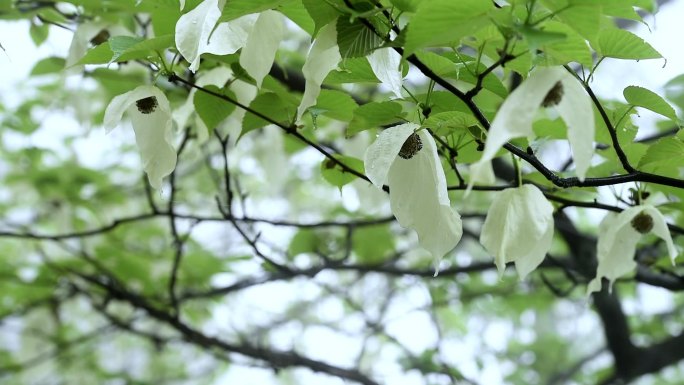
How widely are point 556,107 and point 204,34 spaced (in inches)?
11.4

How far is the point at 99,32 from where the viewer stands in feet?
3.44

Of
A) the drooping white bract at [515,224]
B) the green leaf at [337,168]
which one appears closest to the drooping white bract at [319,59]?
the drooping white bract at [515,224]

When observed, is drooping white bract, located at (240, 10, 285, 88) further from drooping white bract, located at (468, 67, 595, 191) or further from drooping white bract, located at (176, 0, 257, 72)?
drooping white bract, located at (468, 67, 595, 191)

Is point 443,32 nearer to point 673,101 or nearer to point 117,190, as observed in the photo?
point 673,101

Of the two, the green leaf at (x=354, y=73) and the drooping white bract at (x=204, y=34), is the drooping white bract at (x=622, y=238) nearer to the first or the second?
the green leaf at (x=354, y=73)

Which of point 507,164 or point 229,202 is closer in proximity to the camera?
point 229,202

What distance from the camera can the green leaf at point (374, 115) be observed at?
0.74m

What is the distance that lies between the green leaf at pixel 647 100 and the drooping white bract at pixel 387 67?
0.74ft

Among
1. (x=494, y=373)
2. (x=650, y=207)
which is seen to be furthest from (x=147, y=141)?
(x=494, y=373)

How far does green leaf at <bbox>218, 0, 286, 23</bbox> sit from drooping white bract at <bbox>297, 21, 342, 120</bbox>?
0.05 meters

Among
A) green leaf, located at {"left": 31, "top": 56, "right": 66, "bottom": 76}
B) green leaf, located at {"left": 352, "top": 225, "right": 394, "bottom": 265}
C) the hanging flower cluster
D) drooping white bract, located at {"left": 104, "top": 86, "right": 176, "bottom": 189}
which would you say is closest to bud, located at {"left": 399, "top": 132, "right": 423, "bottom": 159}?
the hanging flower cluster

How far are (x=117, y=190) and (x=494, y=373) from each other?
148 cm

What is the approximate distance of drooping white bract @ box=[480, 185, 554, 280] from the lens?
66cm

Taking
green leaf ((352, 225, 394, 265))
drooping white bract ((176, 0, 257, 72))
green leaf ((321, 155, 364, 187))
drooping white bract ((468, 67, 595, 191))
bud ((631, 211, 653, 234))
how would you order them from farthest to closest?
green leaf ((352, 225, 394, 265)) < green leaf ((321, 155, 364, 187)) < bud ((631, 211, 653, 234)) < drooping white bract ((176, 0, 257, 72)) < drooping white bract ((468, 67, 595, 191))
